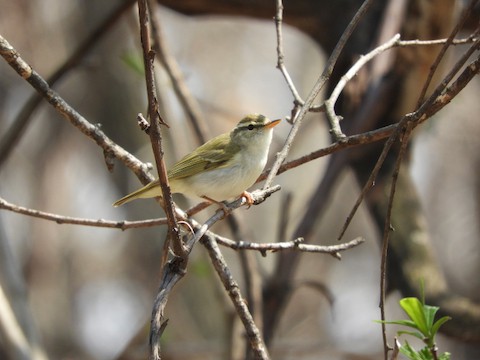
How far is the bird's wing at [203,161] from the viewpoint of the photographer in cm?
366

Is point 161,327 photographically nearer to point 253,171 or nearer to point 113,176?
point 253,171

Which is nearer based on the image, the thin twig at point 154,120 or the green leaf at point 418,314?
the thin twig at point 154,120

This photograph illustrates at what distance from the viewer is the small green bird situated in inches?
132

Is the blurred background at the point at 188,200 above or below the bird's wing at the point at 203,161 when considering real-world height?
above

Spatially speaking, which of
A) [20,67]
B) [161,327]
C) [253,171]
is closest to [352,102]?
[253,171]

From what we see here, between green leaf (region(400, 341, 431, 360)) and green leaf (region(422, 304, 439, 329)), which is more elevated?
green leaf (region(422, 304, 439, 329))

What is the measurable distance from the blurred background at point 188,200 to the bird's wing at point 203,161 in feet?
2.32

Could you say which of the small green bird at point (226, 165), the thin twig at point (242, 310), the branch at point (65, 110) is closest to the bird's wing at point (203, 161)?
the small green bird at point (226, 165)

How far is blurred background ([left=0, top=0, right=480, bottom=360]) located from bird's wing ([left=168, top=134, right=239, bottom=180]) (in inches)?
27.8

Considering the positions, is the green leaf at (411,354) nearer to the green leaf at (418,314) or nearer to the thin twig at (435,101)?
the green leaf at (418,314)

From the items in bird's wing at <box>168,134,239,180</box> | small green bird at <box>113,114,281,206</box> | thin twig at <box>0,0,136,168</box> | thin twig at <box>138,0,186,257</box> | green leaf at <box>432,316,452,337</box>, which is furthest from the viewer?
bird's wing at <box>168,134,239,180</box>

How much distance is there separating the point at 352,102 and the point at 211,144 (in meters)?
1.10

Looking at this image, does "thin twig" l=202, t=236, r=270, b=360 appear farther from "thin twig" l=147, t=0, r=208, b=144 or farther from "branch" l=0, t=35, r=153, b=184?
"thin twig" l=147, t=0, r=208, b=144

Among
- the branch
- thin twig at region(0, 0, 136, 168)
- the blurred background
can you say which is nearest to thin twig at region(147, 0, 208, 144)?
thin twig at region(0, 0, 136, 168)
